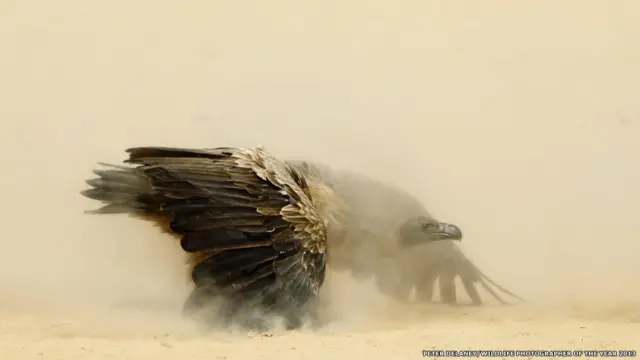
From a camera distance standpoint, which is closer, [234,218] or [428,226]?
[234,218]

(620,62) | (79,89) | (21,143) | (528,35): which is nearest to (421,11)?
(528,35)

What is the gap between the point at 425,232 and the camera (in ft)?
3.80

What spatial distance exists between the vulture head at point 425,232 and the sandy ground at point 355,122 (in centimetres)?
7

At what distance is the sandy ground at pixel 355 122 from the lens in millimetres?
1140

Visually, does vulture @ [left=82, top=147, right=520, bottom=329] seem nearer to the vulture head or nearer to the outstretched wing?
the outstretched wing

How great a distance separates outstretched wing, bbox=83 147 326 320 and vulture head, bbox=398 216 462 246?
0.22 meters

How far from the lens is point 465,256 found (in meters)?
1.22

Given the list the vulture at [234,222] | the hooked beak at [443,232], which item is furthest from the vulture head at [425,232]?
the vulture at [234,222]

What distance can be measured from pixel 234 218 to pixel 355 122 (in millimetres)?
349

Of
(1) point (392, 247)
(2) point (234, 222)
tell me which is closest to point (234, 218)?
Answer: (2) point (234, 222)

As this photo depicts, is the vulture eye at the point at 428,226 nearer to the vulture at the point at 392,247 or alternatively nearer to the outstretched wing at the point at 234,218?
the vulture at the point at 392,247

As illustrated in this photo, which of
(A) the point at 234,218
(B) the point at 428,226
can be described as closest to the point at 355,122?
(B) the point at 428,226

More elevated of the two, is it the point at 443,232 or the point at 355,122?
the point at 355,122

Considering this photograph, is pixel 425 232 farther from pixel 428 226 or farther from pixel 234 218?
pixel 234 218
